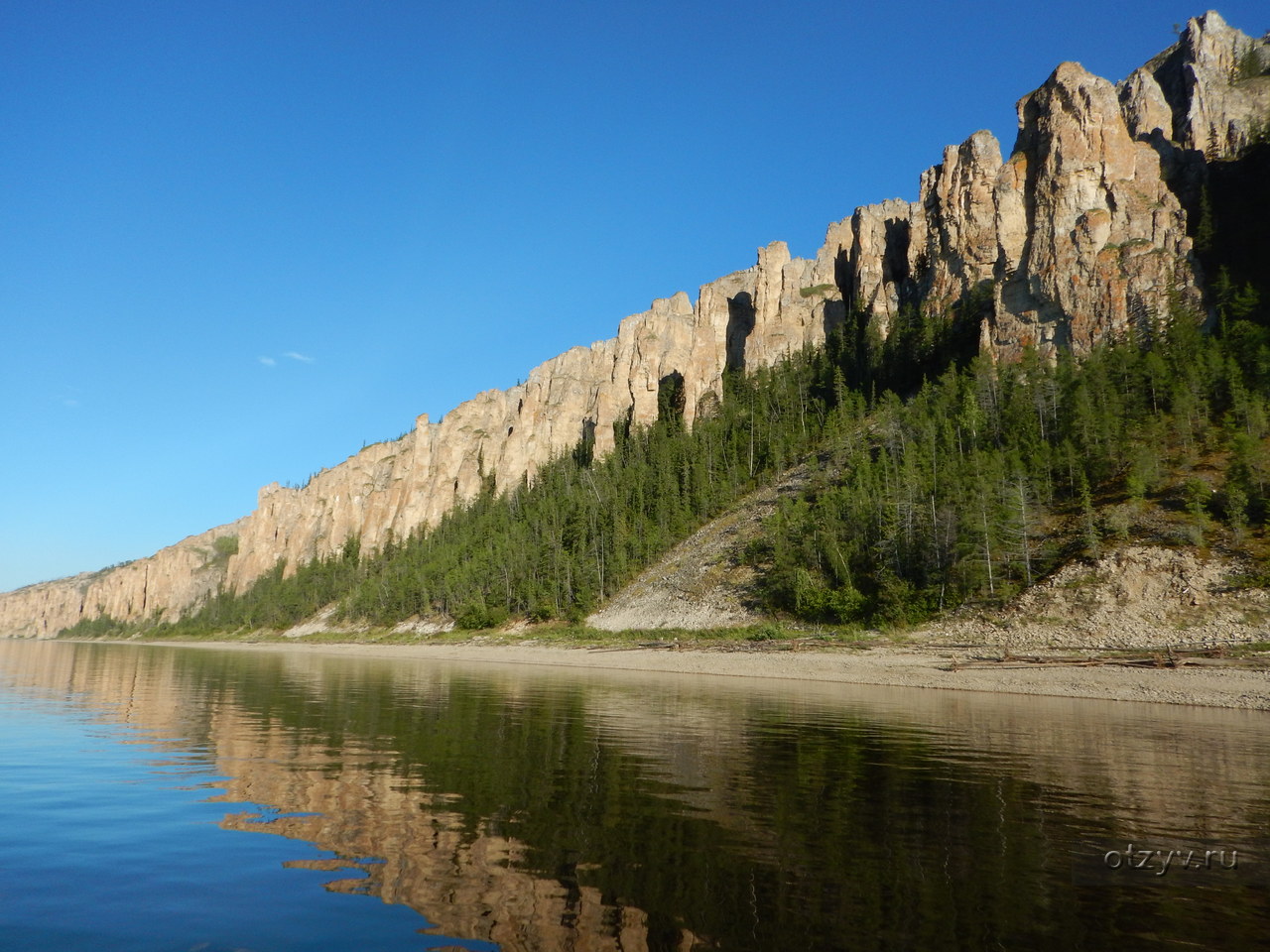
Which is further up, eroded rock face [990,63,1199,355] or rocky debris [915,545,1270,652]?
eroded rock face [990,63,1199,355]

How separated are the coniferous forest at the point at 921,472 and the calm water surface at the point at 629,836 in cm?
3678

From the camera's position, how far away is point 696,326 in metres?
154

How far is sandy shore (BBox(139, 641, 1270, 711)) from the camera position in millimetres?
30516

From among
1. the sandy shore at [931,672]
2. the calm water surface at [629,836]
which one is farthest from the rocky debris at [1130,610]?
the calm water surface at [629,836]

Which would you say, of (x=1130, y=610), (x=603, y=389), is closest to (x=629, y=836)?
Answer: (x=1130, y=610)

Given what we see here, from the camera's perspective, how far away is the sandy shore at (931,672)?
30.5 metres

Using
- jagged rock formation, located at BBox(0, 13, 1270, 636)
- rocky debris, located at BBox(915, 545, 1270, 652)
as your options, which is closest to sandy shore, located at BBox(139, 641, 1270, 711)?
rocky debris, located at BBox(915, 545, 1270, 652)

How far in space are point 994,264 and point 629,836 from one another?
119m

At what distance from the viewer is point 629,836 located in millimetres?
10312

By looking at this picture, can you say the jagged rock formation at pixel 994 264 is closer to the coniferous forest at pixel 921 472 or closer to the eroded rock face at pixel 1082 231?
the eroded rock face at pixel 1082 231

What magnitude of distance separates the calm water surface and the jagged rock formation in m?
89.9

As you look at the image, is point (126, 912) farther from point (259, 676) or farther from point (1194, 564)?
point (1194, 564)

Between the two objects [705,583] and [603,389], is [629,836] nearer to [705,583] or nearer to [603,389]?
[705,583]

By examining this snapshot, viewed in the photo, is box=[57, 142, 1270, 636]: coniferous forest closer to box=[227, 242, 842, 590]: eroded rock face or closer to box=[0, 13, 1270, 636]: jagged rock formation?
box=[0, 13, 1270, 636]: jagged rock formation
